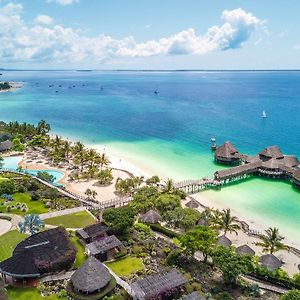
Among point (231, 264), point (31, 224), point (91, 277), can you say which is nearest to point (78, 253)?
point (31, 224)

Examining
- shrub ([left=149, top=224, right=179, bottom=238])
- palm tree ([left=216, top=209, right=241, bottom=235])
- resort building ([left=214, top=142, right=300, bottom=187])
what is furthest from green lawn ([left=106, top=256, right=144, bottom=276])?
resort building ([left=214, top=142, right=300, bottom=187])

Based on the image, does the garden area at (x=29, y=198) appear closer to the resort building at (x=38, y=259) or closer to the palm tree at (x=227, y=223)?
the resort building at (x=38, y=259)

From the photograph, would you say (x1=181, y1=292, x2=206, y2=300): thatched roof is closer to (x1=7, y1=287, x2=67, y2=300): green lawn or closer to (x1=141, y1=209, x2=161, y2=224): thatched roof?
(x1=7, y1=287, x2=67, y2=300): green lawn

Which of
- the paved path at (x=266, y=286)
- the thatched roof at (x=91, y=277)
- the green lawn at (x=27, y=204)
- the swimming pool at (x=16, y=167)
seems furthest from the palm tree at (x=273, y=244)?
the swimming pool at (x=16, y=167)

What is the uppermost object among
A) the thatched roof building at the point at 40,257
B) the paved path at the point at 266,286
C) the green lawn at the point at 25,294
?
the thatched roof building at the point at 40,257

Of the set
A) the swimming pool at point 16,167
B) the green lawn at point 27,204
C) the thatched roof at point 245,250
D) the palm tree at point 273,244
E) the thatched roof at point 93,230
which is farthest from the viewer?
the swimming pool at point 16,167

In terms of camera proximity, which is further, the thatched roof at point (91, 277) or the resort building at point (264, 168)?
the resort building at point (264, 168)

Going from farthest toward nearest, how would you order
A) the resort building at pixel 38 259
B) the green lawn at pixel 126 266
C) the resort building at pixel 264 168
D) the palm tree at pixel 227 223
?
the resort building at pixel 264 168 → the palm tree at pixel 227 223 → the green lawn at pixel 126 266 → the resort building at pixel 38 259
